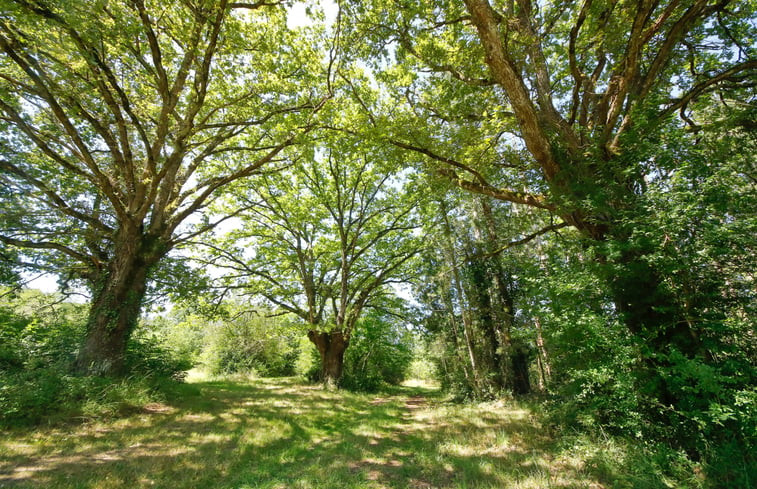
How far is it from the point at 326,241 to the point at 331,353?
6310mm

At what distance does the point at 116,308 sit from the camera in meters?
8.47

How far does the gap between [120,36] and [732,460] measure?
1325 cm

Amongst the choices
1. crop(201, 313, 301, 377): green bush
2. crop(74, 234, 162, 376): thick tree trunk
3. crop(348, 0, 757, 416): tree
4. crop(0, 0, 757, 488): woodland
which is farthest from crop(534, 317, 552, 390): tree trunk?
crop(201, 313, 301, 377): green bush

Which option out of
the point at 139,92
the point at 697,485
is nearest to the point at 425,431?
the point at 697,485

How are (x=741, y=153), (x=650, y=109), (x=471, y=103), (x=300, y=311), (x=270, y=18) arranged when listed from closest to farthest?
(x=741, y=153), (x=650, y=109), (x=471, y=103), (x=270, y=18), (x=300, y=311)

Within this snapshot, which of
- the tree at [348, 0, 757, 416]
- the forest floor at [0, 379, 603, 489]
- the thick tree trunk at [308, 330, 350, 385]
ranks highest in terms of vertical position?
the tree at [348, 0, 757, 416]

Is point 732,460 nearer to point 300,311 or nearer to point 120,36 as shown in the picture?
point 120,36

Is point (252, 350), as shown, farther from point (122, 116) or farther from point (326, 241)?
point (122, 116)

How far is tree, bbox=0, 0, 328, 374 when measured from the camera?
6.36 metres

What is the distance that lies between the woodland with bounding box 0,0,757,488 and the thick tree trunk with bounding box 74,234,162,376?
0.20 ft

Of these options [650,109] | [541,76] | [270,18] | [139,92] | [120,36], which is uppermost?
[270,18]

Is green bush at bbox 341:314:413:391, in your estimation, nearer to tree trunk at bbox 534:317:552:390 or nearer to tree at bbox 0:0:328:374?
tree trunk at bbox 534:317:552:390

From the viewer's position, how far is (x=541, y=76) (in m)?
7.05

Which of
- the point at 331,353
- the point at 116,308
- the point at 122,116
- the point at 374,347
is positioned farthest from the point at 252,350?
the point at 122,116
